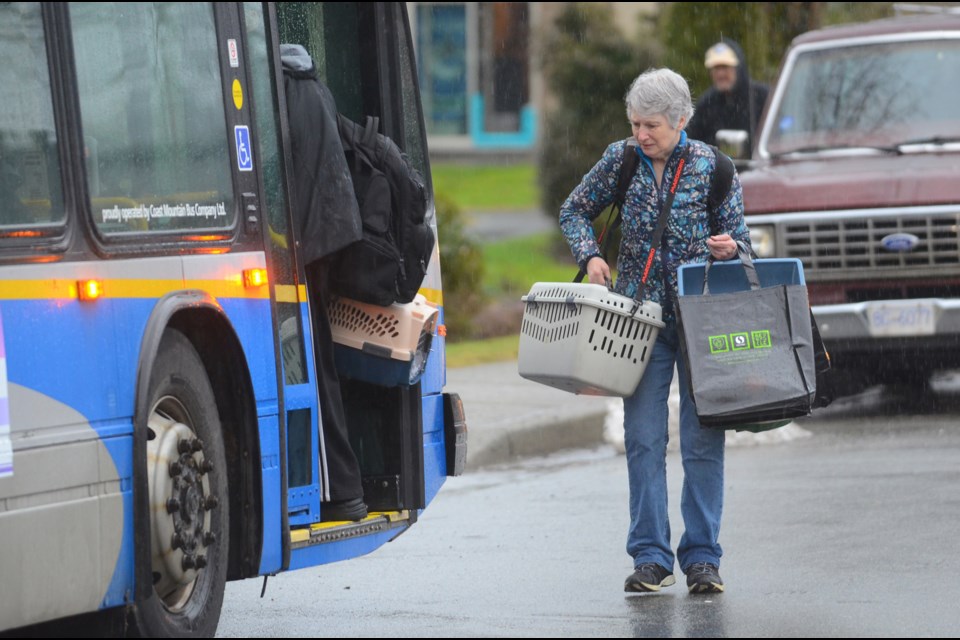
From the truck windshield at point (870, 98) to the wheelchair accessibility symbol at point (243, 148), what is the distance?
6935 millimetres

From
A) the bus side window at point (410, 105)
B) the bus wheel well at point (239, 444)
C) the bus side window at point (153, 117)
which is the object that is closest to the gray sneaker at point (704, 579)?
the bus wheel well at point (239, 444)

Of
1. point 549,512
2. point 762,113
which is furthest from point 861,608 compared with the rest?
point 762,113

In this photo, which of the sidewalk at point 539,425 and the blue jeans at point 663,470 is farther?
the sidewalk at point 539,425

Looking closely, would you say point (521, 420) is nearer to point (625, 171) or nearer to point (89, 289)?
point (625, 171)

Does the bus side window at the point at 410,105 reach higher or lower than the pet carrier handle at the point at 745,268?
higher

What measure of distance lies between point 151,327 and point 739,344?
7.35 feet

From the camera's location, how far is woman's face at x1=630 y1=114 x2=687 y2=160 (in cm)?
705

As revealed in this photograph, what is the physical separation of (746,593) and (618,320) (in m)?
1.05

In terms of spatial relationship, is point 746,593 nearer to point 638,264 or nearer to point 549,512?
point 638,264

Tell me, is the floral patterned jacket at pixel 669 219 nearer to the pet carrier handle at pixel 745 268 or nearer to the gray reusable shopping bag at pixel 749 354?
the pet carrier handle at pixel 745 268

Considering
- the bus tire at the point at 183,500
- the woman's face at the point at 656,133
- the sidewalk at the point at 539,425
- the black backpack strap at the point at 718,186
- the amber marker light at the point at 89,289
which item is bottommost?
the sidewalk at the point at 539,425

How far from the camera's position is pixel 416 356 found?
7.16m

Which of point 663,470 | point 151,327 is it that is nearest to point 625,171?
point 663,470

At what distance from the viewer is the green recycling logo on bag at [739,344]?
6859mm
